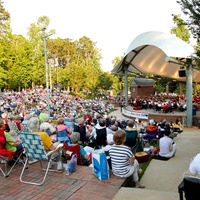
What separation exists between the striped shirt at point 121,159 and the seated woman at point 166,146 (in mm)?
2490

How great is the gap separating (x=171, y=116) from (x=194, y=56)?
964 centimetres

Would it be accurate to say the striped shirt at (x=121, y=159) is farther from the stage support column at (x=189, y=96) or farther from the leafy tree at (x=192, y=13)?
the stage support column at (x=189, y=96)

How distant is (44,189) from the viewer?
155 inches

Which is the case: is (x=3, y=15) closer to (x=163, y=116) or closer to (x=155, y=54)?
(x=155, y=54)

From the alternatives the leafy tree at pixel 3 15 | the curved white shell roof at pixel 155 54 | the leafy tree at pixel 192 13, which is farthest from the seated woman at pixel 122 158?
the leafy tree at pixel 3 15

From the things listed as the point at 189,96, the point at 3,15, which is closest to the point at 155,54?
the point at 189,96

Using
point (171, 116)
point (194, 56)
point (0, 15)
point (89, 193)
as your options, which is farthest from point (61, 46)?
point (89, 193)

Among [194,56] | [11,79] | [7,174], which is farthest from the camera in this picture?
[11,79]

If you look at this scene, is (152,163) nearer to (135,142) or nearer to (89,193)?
(135,142)

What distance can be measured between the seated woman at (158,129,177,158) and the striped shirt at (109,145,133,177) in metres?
2.49

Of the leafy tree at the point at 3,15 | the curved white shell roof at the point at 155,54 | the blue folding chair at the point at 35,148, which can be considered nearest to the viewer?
the blue folding chair at the point at 35,148

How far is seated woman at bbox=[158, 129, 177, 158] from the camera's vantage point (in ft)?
20.8

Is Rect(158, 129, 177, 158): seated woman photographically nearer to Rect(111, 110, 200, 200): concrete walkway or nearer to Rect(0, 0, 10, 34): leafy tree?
Rect(111, 110, 200, 200): concrete walkway

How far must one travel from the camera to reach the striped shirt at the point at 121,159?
407 cm
